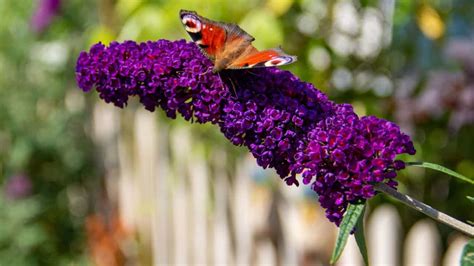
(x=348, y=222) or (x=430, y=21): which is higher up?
(x=430, y=21)

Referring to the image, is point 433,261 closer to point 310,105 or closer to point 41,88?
point 310,105

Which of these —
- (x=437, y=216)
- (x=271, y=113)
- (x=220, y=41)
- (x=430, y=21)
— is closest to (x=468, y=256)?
(x=437, y=216)

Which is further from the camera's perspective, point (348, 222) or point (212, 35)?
point (212, 35)

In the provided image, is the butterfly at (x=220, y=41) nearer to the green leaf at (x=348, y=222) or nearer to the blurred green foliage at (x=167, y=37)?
the green leaf at (x=348, y=222)

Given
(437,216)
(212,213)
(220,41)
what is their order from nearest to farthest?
1. (437,216)
2. (220,41)
3. (212,213)

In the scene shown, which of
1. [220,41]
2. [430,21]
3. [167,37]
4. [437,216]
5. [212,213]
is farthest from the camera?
[212,213]

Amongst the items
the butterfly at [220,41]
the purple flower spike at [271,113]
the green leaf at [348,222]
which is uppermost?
the butterfly at [220,41]

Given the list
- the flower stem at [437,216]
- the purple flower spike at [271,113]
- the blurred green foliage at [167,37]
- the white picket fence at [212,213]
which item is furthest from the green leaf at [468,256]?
the blurred green foliage at [167,37]

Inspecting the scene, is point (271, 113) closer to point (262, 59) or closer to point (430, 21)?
point (262, 59)
